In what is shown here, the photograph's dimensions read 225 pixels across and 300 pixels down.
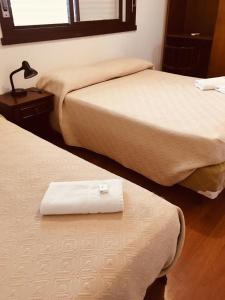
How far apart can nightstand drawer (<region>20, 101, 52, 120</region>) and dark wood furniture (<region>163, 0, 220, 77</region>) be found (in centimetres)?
208

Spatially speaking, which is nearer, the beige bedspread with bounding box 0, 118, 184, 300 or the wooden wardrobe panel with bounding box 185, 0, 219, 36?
the beige bedspread with bounding box 0, 118, 184, 300

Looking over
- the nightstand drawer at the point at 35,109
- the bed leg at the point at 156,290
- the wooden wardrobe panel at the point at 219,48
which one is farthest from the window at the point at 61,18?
the bed leg at the point at 156,290

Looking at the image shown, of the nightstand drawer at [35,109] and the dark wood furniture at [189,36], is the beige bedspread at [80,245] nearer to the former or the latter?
the nightstand drawer at [35,109]

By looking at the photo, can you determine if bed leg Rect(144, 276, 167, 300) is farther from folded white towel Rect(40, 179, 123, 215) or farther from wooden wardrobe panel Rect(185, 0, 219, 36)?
wooden wardrobe panel Rect(185, 0, 219, 36)

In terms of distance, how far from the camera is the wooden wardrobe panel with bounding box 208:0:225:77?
3.18m

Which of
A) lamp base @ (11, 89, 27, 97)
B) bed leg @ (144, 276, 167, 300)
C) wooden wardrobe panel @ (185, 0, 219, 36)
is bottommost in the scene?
bed leg @ (144, 276, 167, 300)

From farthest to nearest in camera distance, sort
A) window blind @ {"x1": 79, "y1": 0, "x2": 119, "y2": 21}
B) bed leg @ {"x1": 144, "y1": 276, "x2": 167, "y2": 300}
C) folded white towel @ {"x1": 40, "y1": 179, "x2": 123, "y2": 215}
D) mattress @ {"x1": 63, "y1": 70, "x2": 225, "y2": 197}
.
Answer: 1. window blind @ {"x1": 79, "y1": 0, "x2": 119, "y2": 21}
2. mattress @ {"x1": 63, "y1": 70, "x2": 225, "y2": 197}
3. bed leg @ {"x1": 144, "y1": 276, "x2": 167, "y2": 300}
4. folded white towel @ {"x1": 40, "y1": 179, "x2": 123, "y2": 215}

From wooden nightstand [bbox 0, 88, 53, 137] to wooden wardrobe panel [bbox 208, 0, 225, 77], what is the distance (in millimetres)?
2316

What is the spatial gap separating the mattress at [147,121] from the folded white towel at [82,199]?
0.71 m

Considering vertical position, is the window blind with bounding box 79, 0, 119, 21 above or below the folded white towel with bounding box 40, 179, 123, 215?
above

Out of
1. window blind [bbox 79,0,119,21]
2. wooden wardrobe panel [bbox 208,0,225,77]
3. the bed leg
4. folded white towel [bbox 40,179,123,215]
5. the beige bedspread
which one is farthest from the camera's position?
wooden wardrobe panel [bbox 208,0,225,77]

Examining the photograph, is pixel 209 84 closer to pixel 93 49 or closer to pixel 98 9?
pixel 93 49

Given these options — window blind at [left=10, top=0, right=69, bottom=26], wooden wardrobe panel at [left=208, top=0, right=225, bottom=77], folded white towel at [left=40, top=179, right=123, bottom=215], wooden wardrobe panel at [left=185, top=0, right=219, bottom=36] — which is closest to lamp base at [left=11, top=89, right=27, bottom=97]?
window blind at [left=10, top=0, right=69, bottom=26]

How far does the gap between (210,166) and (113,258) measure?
0.97 metres
